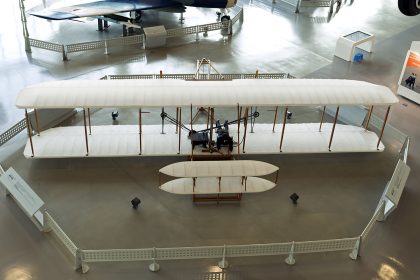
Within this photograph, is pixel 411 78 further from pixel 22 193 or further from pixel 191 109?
pixel 22 193

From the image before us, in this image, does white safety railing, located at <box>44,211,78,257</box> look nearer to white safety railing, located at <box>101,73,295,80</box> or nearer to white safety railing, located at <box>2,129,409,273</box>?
white safety railing, located at <box>2,129,409,273</box>

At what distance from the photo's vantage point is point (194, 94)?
17.1 meters

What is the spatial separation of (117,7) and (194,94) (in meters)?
13.0

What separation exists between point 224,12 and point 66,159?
700 inches

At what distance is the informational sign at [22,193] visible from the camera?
14.3 metres

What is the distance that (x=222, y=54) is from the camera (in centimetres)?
2711

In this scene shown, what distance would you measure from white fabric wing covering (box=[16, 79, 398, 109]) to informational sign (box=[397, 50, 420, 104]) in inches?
237

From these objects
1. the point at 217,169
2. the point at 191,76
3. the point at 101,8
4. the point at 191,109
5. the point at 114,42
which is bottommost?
the point at 217,169

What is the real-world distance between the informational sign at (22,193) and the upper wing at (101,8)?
12.9 m

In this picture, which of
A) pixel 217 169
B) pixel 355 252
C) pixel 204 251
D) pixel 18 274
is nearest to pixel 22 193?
pixel 18 274

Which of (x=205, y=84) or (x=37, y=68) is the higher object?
(x=205, y=84)

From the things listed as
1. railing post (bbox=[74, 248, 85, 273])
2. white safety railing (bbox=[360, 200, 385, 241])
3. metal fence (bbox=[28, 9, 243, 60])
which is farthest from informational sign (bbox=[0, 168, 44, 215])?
metal fence (bbox=[28, 9, 243, 60])

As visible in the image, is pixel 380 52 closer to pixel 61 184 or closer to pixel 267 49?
pixel 267 49

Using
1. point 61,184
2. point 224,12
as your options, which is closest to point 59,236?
point 61,184
